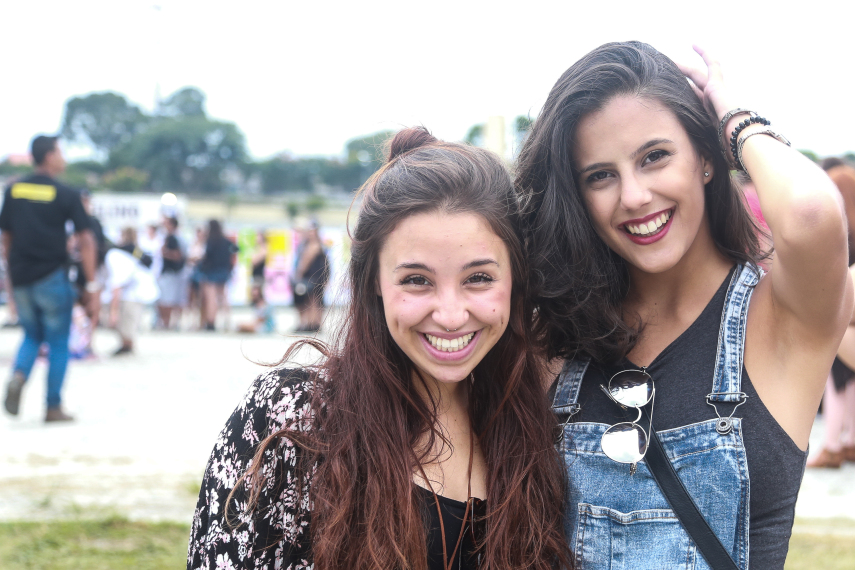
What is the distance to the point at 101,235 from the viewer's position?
35.3 ft

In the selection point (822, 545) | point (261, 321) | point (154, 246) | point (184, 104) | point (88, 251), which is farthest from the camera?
point (184, 104)

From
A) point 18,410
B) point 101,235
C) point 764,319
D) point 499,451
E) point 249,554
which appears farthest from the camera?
point 101,235

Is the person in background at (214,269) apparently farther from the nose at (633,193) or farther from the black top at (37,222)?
the nose at (633,193)

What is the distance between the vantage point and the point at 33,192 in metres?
6.76

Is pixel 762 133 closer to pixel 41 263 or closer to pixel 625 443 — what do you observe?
pixel 625 443

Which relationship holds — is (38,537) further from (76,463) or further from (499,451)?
(499,451)

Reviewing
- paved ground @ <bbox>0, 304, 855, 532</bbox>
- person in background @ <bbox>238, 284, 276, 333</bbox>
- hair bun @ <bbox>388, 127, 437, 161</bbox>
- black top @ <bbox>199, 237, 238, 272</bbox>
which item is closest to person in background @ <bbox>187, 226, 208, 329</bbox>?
black top @ <bbox>199, 237, 238, 272</bbox>

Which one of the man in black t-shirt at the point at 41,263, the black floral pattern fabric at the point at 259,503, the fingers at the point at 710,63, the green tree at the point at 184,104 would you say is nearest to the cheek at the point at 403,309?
the black floral pattern fabric at the point at 259,503

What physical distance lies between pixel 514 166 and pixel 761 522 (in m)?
1.27

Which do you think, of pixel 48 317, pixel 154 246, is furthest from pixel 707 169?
pixel 154 246

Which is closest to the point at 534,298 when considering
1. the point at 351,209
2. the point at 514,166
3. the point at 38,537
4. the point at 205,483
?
the point at 514,166

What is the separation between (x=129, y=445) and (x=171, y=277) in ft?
29.9

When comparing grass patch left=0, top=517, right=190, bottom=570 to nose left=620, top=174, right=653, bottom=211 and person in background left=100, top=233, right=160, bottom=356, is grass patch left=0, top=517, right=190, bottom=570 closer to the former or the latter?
nose left=620, top=174, right=653, bottom=211

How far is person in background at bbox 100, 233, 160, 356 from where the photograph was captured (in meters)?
10.5
